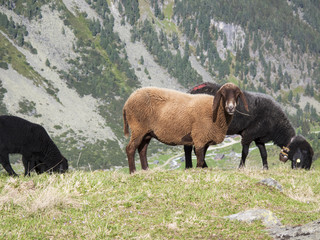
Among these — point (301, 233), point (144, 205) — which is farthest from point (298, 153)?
point (301, 233)

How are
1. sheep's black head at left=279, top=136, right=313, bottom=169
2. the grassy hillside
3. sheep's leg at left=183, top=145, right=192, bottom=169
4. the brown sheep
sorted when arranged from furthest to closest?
1. sheep's black head at left=279, top=136, right=313, bottom=169
2. sheep's leg at left=183, top=145, right=192, bottom=169
3. the brown sheep
4. the grassy hillside

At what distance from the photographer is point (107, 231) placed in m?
7.99

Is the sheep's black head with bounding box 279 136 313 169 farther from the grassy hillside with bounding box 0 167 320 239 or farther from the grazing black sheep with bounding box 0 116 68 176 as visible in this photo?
the grazing black sheep with bounding box 0 116 68 176

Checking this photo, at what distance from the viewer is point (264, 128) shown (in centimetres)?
1961

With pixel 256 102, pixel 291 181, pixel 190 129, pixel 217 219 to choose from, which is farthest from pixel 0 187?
pixel 256 102

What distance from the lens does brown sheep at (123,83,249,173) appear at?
14.5 metres

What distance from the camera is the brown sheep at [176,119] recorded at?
1449 cm

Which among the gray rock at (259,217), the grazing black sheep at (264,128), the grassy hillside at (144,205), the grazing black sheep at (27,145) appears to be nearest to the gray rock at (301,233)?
the grassy hillside at (144,205)

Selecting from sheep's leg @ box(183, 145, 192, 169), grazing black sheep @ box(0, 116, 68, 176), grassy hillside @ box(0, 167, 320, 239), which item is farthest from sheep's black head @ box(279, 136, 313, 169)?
grazing black sheep @ box(0, 116, 68, 176)

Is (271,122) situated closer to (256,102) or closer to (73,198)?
(256,102)

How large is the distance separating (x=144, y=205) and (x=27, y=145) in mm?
9157

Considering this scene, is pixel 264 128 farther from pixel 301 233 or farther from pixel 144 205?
pixel 301 233

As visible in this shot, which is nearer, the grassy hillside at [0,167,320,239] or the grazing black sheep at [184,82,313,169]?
the grassy hillside at [0,167,320,239]

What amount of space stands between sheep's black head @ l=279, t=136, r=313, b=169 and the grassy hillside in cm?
788
